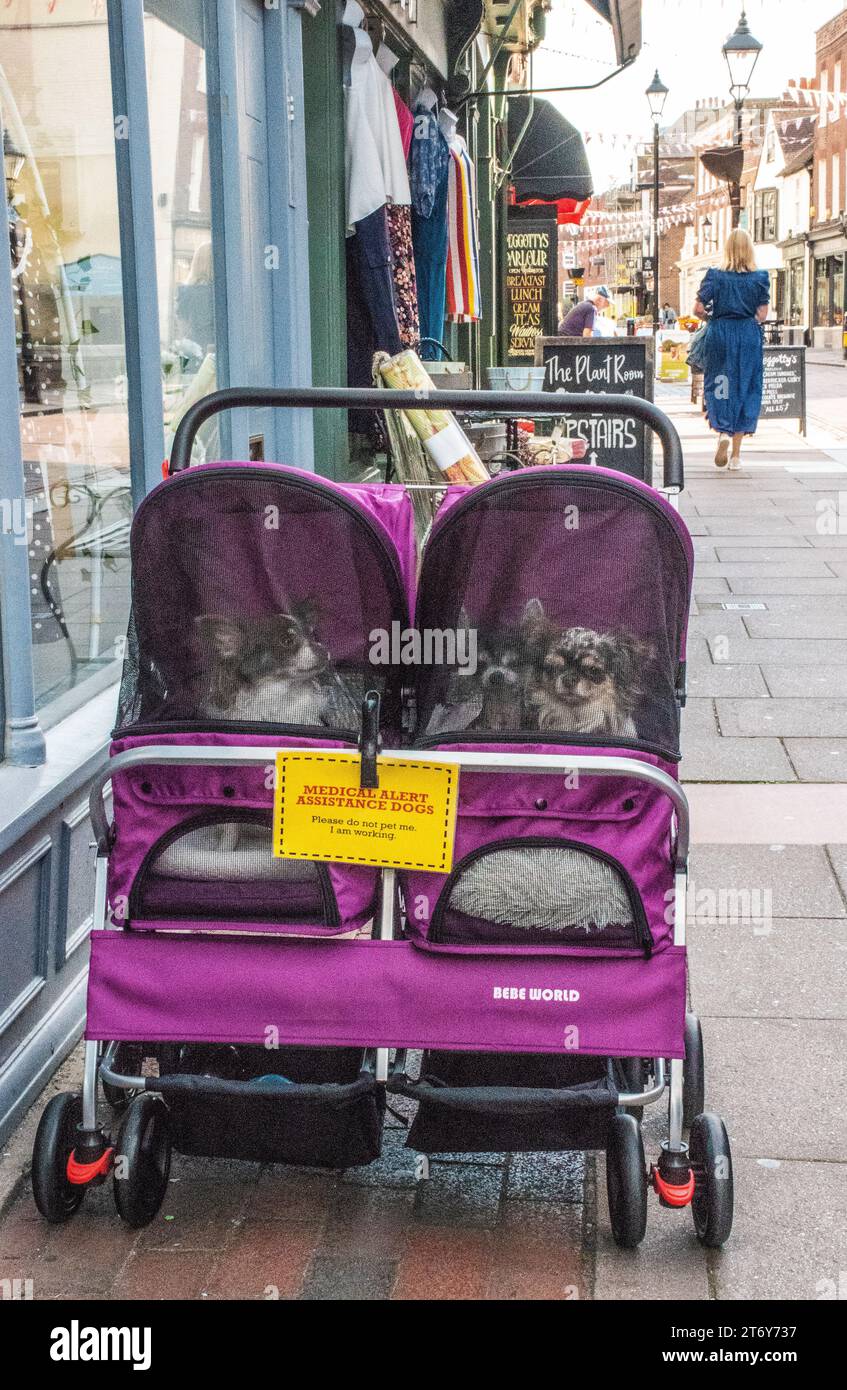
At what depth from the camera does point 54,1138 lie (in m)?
2.85

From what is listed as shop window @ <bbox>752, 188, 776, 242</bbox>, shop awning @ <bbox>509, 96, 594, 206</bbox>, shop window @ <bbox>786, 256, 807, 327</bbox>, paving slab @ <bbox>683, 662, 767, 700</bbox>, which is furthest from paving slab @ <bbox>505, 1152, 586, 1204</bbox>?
shop window @ <bbox>752, 188, 776, 242</bbox>

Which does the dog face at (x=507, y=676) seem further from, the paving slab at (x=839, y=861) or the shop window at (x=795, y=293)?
the shop window at (x=795, y=293)

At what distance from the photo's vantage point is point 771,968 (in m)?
4.07

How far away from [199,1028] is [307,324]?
184 inches

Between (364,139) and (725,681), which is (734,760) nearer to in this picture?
(725,681)

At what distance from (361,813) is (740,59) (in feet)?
62.5

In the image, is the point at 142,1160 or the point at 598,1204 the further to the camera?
the point at 598,1204

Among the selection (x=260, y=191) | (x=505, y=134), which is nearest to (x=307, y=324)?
(x=260, y=191)

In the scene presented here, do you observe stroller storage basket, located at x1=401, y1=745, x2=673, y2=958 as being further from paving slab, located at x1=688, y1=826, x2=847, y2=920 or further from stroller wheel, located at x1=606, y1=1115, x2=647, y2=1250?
paving slab, located at x1=688, y1=826, x2=847, y2=920

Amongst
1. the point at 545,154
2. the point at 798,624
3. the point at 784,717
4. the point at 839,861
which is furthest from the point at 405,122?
the point at 545,154

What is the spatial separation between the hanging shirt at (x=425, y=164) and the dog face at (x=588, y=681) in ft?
23.9

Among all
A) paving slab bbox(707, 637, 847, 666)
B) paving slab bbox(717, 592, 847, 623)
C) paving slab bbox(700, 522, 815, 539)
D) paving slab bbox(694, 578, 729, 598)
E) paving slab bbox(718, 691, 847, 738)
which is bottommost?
paving slab bbox(718, 691, 847, 738)

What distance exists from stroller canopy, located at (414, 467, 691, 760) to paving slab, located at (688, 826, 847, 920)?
182 centimetres

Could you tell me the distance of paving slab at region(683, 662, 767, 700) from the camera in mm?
6938
